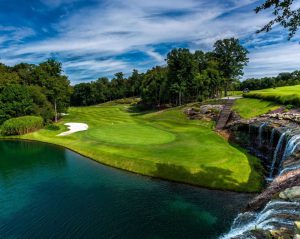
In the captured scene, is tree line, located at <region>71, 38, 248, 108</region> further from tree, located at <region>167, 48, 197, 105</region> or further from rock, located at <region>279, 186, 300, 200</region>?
rock, located at <region>279, 186, 300, 200</region>

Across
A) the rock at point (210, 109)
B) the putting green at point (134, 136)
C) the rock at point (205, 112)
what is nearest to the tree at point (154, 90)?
the rock at point (205, 112)

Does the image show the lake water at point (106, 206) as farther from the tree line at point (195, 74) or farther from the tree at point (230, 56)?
the tree at point (230, 56)

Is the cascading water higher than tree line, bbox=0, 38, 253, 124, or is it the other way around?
tree line, bbox=0, 38, 253, 124

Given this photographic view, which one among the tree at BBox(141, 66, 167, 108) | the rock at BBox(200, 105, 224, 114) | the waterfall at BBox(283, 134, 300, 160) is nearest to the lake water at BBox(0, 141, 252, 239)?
the waterfall at BBox(283, 134, 300, 160)

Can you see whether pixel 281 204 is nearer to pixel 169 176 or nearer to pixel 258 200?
pixel 258 200

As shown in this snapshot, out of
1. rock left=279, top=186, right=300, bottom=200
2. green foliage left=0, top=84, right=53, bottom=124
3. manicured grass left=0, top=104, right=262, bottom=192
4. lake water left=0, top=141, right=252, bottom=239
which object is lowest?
lake water left=0, top=141, right=252, bottom=239

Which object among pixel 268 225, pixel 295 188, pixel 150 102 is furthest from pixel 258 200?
pixel 150 102
